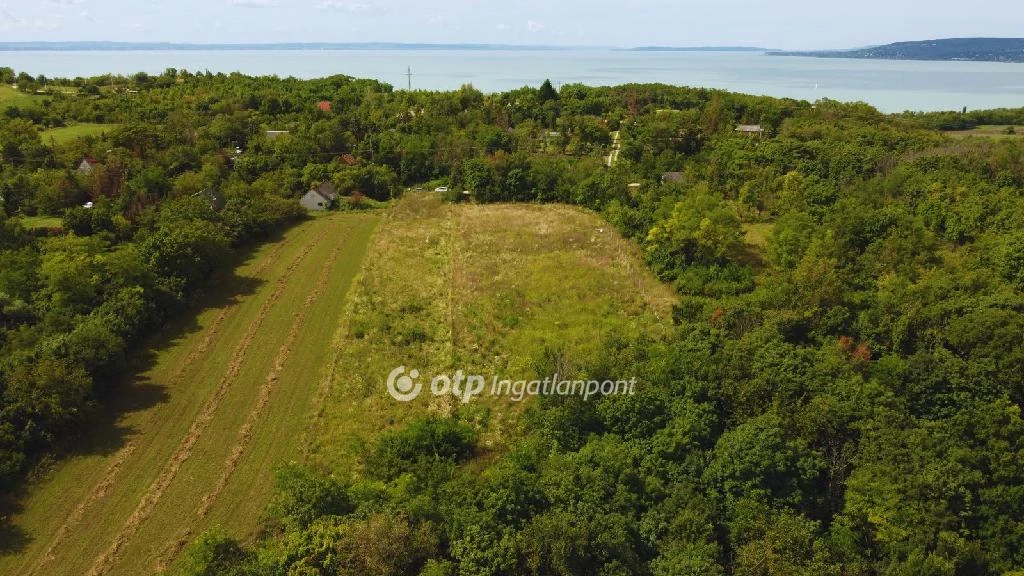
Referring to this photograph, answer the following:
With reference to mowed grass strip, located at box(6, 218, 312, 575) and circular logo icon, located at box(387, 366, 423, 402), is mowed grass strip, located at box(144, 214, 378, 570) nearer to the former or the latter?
mowed grass strip, located at box(6, 218, 312, 575)

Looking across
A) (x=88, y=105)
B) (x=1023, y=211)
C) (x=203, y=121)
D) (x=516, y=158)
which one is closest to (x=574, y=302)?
(x=516, y=158)

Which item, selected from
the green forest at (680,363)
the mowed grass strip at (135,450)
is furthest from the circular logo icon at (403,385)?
the mowed grass strip at (135,450)

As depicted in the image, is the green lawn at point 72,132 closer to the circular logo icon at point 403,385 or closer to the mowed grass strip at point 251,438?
the mowed grass strip at point 251,438

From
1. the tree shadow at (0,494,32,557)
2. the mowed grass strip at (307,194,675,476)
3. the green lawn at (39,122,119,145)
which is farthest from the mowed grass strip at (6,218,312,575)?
the green lawn at (39,122,119,145)

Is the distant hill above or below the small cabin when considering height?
above

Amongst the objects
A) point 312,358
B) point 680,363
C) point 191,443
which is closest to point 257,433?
point 191,443

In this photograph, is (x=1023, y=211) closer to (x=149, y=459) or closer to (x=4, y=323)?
(x=149, y=459)
